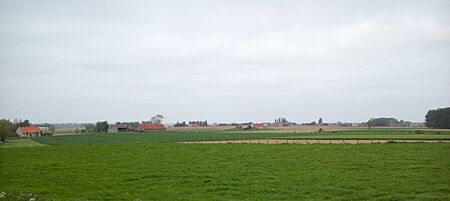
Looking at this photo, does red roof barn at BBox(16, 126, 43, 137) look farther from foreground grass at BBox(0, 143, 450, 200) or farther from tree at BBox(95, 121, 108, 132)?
foreground grass at BBox(0, 143, 450, 200)

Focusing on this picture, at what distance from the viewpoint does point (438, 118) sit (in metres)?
133

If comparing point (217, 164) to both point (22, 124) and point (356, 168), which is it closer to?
point (356, 168)

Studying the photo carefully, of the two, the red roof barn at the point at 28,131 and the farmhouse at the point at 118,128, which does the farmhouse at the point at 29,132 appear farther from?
the farmhouse at the point at 118,128

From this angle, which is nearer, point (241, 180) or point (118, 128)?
point (241, 180)

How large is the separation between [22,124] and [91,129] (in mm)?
25985

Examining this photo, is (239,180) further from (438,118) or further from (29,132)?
(29,132)

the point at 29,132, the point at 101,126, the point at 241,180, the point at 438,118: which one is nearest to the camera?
the point at 241,180

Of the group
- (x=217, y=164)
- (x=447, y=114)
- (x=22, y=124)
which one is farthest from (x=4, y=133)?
(x=447, y=114)

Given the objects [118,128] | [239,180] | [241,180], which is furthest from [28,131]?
[241,180]

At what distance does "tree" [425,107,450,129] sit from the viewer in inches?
5079

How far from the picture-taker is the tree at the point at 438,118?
12900 cm

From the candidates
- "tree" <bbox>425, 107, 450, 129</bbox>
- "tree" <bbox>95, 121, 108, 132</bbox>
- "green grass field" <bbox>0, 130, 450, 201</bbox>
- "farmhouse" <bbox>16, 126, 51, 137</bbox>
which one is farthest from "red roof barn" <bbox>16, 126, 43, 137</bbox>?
"tree" <bbox>425, 107, 450, 129</bbox>

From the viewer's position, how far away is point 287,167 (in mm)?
29469

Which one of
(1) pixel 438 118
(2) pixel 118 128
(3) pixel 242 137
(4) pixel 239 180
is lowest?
(4) pixel 239 180
